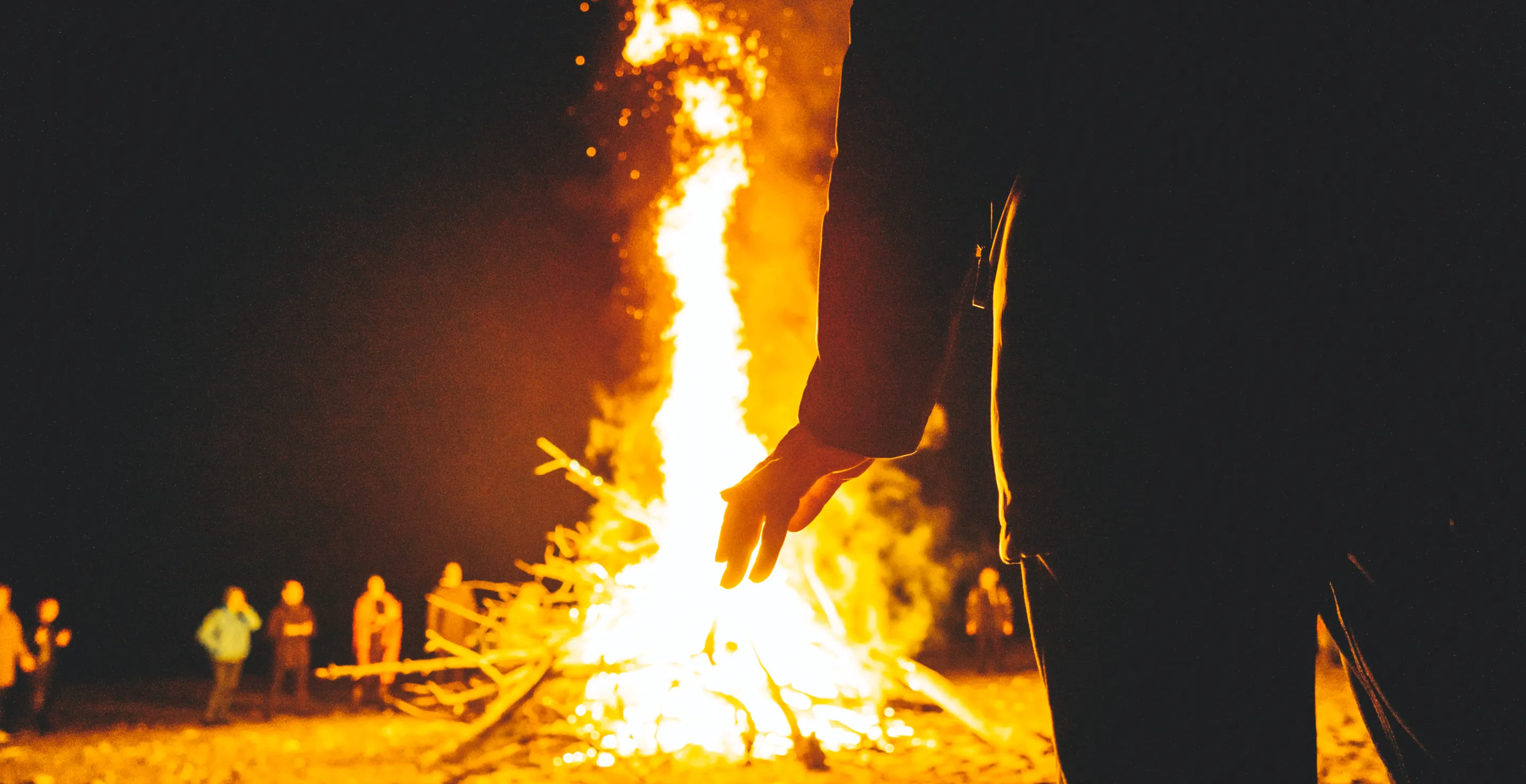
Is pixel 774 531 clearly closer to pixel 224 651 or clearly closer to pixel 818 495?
pixel 818 495

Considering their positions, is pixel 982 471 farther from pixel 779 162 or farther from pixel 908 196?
pixel 908 196

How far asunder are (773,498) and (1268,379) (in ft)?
1.65

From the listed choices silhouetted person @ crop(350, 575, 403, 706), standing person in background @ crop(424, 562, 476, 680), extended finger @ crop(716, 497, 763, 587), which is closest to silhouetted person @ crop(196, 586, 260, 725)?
silhouetted person @ crop(350, 575, 403, 706)

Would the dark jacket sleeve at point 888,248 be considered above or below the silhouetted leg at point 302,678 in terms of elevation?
above

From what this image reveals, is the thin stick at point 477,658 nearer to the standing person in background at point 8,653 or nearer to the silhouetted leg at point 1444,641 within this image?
the standing person in background at point 8,653

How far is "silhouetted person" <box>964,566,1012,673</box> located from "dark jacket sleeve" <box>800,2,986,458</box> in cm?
1226

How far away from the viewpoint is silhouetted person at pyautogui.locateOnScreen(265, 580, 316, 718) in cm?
1055

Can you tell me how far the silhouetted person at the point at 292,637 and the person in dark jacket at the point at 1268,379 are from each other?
11578mm

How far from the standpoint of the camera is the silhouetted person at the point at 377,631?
1022cm

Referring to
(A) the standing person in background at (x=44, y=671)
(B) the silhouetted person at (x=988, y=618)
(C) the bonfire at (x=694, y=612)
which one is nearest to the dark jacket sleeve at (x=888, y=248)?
(C) the bonfire at (x=694, y=612)

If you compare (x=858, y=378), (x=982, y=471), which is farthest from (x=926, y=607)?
(x=858, y=378)

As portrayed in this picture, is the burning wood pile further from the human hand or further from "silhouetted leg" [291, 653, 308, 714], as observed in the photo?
"silhouetted leg" [291, 653, 308, 714]

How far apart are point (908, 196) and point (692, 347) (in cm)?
764

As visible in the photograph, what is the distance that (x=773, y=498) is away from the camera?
0.99 m
